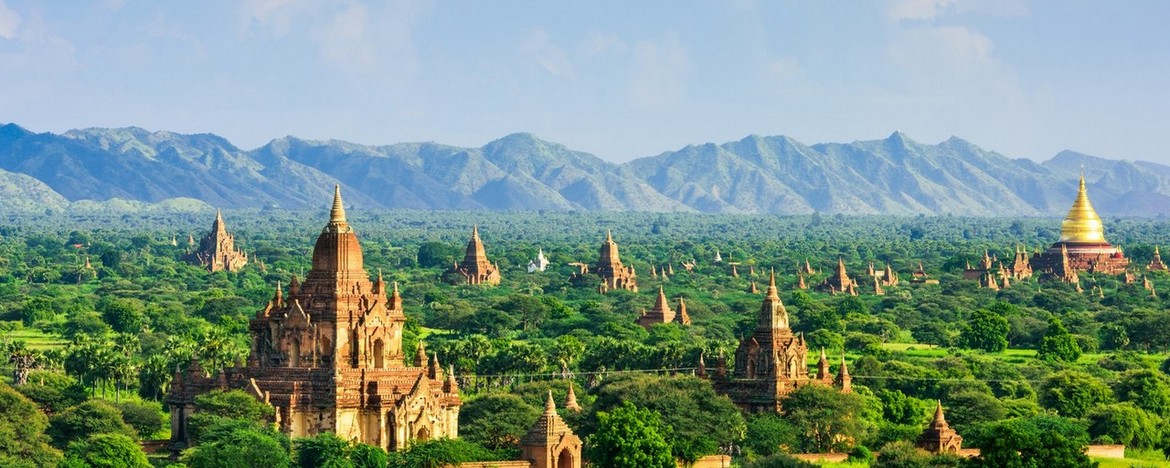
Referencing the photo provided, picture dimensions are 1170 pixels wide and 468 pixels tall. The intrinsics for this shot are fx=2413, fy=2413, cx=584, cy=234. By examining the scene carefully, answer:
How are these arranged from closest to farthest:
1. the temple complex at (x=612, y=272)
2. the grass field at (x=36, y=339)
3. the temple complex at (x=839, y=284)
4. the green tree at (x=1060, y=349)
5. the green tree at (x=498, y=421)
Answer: the green tree at (x=498, y=421) < the green tree at (x=1060, y=349) < the grass field at (x=36, y=339) < the temple complex at (x=839, y=284) < the temple complex at (x=612, y=272)

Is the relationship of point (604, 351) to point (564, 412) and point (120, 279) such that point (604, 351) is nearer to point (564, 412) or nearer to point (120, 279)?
point (564, 412)

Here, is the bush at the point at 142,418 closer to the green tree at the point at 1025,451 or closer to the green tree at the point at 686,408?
the green tree at the point at 686,408

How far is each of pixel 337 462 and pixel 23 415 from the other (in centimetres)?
1064

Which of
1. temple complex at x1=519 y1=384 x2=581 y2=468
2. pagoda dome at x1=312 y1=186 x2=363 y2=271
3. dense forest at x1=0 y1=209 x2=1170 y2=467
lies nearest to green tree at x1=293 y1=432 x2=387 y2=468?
dense forest at x1=0 y1=209 x2=1170 y2=467

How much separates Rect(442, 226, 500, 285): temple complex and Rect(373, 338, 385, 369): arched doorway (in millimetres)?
107845

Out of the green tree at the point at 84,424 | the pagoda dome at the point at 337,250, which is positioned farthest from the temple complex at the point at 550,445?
the green tree at the point at 84,424

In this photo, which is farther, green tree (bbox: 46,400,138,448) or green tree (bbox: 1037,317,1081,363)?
green tree (bbox: 1037,317,1081,363)

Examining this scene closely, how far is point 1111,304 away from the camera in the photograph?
154125mm

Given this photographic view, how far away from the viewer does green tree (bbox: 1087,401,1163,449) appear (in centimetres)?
7762

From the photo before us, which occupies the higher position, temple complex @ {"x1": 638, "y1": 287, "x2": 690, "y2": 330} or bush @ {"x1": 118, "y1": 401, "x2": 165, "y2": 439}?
temple complex @ {"x1": 638, "y1": 287, "x2": 690, "y2": 330}

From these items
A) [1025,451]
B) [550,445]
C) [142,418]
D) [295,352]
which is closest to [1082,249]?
[142,418]

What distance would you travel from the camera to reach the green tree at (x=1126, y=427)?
255 ft

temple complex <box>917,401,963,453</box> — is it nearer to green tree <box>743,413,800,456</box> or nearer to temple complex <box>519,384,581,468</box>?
green tree <box>743,413,800,456</box>

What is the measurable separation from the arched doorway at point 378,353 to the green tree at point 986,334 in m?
52.8
